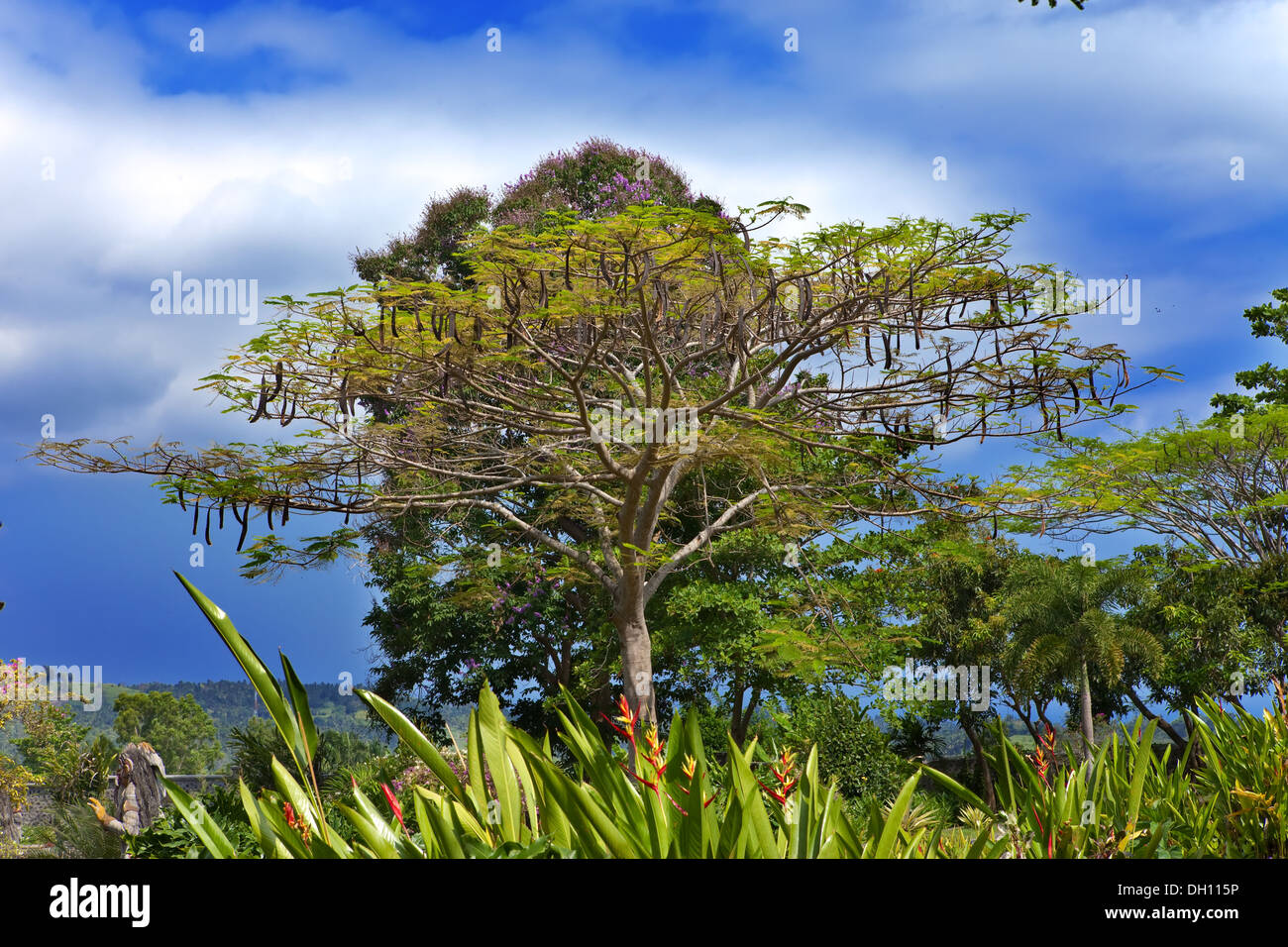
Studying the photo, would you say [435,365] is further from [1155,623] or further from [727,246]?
[1155,623]

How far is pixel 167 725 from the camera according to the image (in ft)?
107

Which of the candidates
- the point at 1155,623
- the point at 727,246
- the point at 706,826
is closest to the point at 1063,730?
the point at 1155,623

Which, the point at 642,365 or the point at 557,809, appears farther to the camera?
the point at 642,365

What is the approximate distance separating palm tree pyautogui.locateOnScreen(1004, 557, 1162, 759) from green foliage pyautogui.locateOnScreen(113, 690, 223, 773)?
2761 cm

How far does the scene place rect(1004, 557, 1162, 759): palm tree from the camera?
603 inches

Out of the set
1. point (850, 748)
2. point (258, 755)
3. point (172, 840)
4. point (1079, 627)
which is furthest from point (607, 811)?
point (1079, 627)

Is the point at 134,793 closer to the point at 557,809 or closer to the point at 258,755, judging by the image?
the point at 258,755

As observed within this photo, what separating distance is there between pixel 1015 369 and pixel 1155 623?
11.1 m

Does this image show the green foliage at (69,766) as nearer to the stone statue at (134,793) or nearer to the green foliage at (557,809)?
the stone statue at (134,793)

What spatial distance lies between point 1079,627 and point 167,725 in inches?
1169

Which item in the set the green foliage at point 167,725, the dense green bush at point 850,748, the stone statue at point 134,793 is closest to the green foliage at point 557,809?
the stone statue at point 134,793

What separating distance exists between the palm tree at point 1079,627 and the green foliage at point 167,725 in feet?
90.6

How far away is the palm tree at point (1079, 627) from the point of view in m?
15.3
